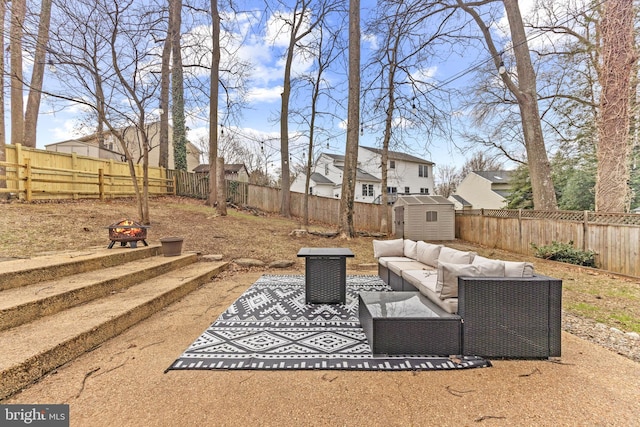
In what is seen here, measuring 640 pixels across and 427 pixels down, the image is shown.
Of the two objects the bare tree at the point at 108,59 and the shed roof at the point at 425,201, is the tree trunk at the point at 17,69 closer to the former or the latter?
the bare tree at the point at 108,59

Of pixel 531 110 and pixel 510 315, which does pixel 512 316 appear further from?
pixel 531 110

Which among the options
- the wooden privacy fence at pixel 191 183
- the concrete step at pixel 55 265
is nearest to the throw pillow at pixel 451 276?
the concrete step at pixel 55 265

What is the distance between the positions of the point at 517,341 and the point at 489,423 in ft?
3.34

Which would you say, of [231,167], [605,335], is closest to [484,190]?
[231,167]

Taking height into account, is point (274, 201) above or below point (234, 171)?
below

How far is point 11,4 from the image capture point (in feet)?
21.5

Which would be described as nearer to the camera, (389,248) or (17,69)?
(389,248)

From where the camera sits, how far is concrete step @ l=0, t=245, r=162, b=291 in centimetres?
322

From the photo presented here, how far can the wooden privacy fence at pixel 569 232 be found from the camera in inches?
231

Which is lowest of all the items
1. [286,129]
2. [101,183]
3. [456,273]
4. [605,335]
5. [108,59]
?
[605,335]

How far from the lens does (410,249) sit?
507 centimetres

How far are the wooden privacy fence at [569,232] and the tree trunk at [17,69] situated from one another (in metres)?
12.7

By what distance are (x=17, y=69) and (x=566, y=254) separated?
15341 mm

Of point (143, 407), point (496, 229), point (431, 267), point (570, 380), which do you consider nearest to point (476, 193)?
point (496, 229)
